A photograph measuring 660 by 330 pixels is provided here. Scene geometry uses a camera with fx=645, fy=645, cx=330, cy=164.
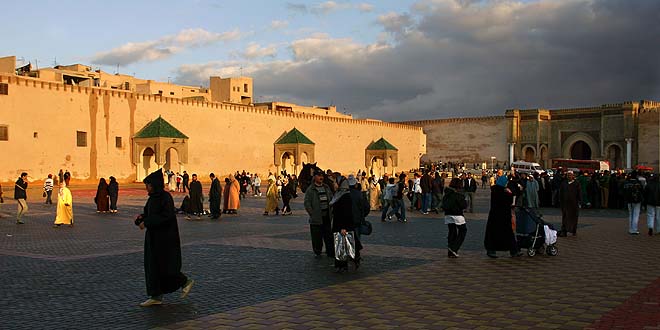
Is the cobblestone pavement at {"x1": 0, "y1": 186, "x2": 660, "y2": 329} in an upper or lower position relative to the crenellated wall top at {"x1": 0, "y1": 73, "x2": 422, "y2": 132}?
lower

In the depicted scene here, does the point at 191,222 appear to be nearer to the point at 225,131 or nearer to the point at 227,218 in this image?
the point at 227,218

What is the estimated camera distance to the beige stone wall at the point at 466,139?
71750 mm

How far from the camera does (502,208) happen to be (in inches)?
398

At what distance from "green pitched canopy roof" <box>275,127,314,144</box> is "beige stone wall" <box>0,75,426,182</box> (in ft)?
1.84

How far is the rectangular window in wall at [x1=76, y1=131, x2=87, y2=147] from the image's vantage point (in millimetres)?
36781

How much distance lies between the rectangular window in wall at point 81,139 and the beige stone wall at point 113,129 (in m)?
0.23

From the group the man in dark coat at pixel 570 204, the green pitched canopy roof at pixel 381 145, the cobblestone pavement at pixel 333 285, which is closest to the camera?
the cobblestone pavement at pixel 333 285

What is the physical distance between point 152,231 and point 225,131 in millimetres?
40142

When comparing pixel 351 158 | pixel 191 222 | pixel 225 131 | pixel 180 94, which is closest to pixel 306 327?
pixel 191 222

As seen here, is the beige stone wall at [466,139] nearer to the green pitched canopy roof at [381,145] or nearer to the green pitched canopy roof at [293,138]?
the green pitched canopy roof at [381,145]

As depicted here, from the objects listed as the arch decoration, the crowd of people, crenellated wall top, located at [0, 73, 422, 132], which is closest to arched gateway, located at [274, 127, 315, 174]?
→ crenellated wall top, located at [0, 73, 422, 132]

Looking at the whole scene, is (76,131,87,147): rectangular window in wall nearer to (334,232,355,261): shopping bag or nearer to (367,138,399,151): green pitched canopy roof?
(367,138,399,151): green pitched canopy roof

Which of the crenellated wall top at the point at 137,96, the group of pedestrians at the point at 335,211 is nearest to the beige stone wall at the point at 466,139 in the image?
the crenellated wall top at the point at 137,96

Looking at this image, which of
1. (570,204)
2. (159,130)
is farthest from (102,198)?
(159,130)
